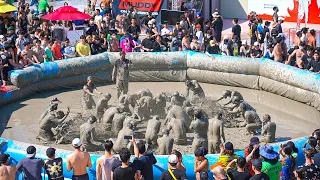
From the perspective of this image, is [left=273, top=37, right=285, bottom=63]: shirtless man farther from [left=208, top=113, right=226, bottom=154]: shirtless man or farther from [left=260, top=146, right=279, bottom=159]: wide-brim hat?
[left=260, top=146, right=279, bottom=159]: wide-brim hat

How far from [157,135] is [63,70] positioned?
533 centimetres

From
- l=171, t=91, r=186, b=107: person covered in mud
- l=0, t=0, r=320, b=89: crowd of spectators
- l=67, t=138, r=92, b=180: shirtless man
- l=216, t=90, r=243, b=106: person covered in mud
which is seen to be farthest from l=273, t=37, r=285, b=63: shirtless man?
l=67, t=138, r=92, b=180: shirtless man

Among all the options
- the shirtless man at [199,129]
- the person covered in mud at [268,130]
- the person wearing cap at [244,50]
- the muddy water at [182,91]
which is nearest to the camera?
the shirtless man at [199,129]

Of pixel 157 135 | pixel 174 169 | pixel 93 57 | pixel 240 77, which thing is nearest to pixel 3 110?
pixel 93 57

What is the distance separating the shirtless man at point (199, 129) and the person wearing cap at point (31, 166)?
341 cm

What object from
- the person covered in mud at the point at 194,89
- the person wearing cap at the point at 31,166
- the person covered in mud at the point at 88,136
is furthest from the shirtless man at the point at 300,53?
the person wearing cap at the point at 31,166

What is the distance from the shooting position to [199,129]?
1248 centimetres

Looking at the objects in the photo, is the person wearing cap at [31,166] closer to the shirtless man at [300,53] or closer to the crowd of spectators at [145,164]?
the crowd of spectators at [145,164]

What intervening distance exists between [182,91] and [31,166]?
7.94 m

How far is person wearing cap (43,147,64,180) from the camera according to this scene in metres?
10.0

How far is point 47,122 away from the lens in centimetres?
1346

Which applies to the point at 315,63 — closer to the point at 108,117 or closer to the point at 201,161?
the point at 108,117

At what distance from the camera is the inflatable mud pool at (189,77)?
51.5 feet

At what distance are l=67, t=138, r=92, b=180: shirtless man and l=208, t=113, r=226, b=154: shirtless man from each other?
9.67 ft
